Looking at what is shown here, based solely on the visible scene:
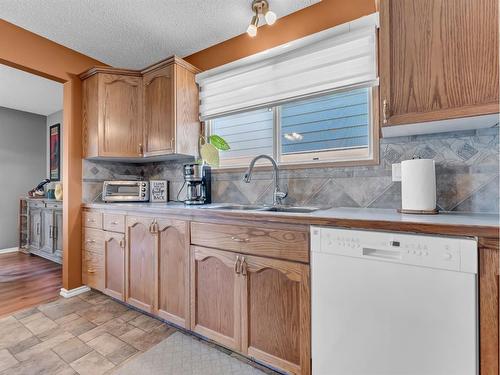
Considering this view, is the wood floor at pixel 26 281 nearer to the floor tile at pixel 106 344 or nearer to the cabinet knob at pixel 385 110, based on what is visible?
the floor tile at pixel 106 344

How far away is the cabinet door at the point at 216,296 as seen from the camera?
149cm

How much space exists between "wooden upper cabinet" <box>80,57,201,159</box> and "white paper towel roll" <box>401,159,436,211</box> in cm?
181

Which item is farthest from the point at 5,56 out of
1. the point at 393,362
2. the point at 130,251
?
the point at 393,362

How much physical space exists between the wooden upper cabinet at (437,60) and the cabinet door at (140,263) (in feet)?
5.89

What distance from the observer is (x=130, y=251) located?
2070 mm

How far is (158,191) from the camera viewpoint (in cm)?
264

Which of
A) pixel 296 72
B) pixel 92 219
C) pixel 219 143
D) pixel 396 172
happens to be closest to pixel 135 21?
pixel 219 143

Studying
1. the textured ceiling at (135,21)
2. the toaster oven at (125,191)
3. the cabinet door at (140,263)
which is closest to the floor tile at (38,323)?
the cabinet door at (140,263)

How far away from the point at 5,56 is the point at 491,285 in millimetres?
3429

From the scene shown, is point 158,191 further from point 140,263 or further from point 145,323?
point 145,323

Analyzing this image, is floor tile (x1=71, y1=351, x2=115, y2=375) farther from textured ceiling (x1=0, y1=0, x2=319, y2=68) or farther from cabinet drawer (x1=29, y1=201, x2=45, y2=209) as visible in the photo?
cabinet drawer (x1=29, y1=201, x2=45, y2=209)

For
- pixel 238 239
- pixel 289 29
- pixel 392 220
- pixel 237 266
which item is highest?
pixel 289 29

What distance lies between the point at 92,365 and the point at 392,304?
1.70 m

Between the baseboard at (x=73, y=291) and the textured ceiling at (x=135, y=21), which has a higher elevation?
the textured ceiling at (x=135, y=21)
